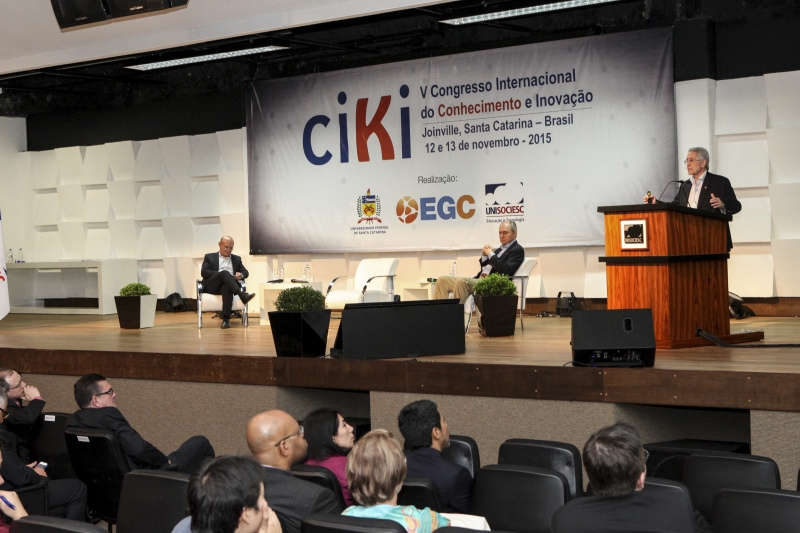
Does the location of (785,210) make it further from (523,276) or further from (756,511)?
(756,511)

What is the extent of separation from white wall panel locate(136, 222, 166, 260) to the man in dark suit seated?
2.88 m

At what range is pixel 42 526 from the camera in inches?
107

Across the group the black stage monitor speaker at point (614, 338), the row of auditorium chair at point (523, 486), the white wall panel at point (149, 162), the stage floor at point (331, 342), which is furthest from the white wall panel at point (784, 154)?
the white wall panel at point (149, 162)

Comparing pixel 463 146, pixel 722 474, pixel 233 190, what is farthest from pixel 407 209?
pixel 722 474

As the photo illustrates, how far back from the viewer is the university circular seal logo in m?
10.5

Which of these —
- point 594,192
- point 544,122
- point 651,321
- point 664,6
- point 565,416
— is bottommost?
point 565,416

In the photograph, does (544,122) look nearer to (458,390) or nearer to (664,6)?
(664,6)

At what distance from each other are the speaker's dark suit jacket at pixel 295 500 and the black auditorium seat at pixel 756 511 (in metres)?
1.25

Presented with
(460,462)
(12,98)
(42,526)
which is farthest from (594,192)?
(12,98)

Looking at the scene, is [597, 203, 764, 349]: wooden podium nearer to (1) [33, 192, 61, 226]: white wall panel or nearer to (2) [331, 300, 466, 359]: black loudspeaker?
(2) [331, 300, 466, 359]: black loudspeaker

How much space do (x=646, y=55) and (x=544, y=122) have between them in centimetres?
125

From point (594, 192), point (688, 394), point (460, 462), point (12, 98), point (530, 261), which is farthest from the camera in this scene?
point (12, 98)

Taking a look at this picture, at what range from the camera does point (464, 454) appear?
3.94 m

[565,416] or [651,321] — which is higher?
[651,321]
